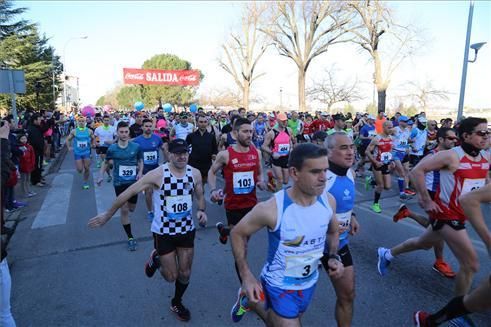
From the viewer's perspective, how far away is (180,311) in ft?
11.8

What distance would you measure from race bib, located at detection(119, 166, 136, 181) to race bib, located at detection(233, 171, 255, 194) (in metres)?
2.35

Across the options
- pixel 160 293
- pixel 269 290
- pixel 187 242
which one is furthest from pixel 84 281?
pixel 269 290

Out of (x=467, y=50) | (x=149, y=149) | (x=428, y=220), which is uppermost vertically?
(x=467, y=50)

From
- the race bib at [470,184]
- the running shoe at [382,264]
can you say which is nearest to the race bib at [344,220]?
the race bib at [470,184]

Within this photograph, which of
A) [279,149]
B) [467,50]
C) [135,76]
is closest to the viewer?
[279,149]

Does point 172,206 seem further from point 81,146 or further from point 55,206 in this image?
point 81,146

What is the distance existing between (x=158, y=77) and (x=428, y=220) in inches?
1544

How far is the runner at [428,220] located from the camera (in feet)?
14.7

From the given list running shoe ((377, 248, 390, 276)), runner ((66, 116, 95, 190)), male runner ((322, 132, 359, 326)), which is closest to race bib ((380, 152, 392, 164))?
running shoe ((377, 248, 390, 276))

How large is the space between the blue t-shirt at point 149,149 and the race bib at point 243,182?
3250 mm

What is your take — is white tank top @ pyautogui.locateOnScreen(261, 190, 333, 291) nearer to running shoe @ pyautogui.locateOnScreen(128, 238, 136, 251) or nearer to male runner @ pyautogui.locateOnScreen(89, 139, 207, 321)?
male runner @ pyautogui.locateOnScreen(89, 139, 207, 321)

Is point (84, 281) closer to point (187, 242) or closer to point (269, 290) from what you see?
point (187, 242)

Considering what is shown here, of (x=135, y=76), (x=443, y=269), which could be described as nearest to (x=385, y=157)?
(x=443, y=269)

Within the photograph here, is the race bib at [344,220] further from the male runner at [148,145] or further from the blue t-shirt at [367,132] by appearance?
the blue t-shirt at [367,132]
